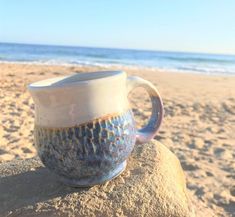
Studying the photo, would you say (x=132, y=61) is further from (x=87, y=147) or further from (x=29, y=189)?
(x=87, y=147)

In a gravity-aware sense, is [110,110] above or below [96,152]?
above

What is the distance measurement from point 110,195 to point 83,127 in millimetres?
293

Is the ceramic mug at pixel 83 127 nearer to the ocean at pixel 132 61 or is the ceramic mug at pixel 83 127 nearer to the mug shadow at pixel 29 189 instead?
the mug shadow at pixel 29 189

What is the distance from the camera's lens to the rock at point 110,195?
4.99 ft

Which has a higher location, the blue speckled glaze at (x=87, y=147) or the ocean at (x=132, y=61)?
the blue speckled glaze at (x=87, y=147)

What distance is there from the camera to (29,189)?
1712 millimetres

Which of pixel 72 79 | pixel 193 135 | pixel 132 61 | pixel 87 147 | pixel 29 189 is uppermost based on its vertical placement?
pixel 72 79

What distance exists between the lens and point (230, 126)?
504 centimetres

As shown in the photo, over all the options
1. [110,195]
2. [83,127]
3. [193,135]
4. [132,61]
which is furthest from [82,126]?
[132,61]

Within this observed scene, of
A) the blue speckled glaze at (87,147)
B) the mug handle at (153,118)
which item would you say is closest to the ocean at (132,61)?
the mug handle at (153,118)

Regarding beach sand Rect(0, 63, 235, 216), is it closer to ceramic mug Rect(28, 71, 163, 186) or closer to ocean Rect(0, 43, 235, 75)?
ceramic mug Rect(28, 71, 163, 186)

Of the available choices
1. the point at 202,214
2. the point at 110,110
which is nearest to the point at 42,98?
the point at 110,110

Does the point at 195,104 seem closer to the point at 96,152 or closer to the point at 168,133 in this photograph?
the point at 168,133

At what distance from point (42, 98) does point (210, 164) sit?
235cm
